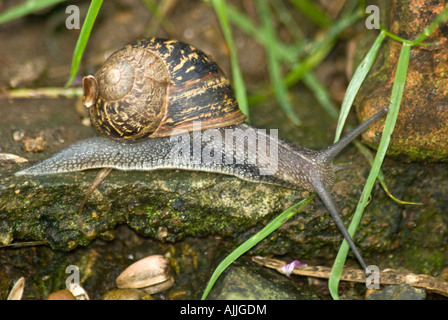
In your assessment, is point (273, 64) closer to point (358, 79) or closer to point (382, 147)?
point (358, 79)

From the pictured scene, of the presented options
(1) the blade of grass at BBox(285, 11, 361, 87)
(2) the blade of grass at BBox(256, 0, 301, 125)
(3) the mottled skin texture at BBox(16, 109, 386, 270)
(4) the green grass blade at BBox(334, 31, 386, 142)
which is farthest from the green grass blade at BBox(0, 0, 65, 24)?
(4) the green grass blade at BBox(334, 31, 386, 142)

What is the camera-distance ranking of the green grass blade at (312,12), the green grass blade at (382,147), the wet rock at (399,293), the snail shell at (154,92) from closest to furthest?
the wet rock at (399,293)
the green grass blade at (382,147)
the snail shell at (154,92)
the green grass blade at (312,12)

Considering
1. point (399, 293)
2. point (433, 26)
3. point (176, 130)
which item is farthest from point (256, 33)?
point (399, 293)

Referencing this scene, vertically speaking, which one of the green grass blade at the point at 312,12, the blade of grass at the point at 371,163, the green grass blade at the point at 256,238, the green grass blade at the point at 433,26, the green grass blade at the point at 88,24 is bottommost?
the green grass blade at the point at 256,238

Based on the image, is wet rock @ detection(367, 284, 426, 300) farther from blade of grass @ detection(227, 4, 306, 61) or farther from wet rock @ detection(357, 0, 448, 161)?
blade of grass @ detection(227, 4, 306, 61)

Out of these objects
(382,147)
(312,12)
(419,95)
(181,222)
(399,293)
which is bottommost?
(399,293)

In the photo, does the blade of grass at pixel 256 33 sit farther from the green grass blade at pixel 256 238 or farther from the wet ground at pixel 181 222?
the green grass blade at pixel 256 238

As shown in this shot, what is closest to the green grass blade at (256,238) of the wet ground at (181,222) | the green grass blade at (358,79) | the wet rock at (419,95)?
the wet ground at (181,222)
